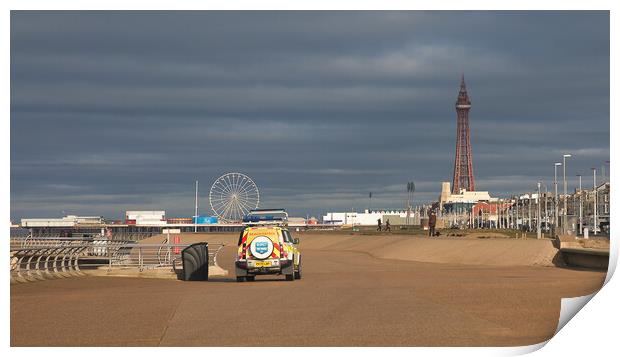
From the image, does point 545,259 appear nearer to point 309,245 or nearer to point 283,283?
point 283,283

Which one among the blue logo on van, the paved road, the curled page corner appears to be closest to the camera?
the paved road

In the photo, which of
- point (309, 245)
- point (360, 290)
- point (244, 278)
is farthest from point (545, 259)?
point (309, 245)

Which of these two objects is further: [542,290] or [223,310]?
[542,290]

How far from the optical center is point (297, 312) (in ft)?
80.1

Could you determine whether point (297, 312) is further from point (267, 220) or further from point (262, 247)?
point (267, 220)

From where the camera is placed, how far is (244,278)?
1574 inches

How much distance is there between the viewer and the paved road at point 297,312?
1947cm

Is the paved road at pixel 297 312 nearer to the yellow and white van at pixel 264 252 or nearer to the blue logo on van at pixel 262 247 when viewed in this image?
the yellow and white van at pixel 264 252

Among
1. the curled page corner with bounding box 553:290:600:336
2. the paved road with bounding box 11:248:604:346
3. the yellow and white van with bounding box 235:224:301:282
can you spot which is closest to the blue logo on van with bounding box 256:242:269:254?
the yellow and white van with bounding box 235:224:301:282

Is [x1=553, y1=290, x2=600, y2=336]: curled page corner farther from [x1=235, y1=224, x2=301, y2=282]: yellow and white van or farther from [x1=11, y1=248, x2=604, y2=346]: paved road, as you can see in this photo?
[x1=235, y1=224, x2=301, y2=282]: yellow and white van

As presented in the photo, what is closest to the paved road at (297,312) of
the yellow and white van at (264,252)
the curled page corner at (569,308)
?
the curled page corner at (569,308)

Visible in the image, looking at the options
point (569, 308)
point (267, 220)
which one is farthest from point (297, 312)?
point (267, 220)

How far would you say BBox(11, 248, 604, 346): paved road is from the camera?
19469 mm
